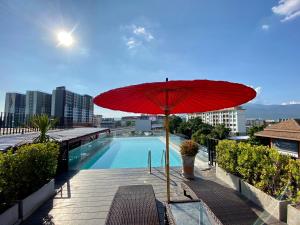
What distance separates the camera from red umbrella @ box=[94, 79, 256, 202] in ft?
7.45

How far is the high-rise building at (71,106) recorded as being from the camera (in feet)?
228

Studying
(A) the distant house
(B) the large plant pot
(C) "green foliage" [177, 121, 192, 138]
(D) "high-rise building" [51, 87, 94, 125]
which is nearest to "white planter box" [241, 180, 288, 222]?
(B) the large plant pot

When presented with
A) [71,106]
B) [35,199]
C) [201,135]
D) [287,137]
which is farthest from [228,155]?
[71,106]

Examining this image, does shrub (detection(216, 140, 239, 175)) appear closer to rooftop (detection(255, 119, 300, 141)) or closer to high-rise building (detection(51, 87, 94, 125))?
rooftop (detection(255, 119, 300, 141))

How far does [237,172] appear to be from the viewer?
524 cm

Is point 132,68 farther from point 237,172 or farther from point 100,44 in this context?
point 237,172

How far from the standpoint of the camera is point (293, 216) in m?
3.04

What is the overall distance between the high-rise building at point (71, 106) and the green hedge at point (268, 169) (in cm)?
5571

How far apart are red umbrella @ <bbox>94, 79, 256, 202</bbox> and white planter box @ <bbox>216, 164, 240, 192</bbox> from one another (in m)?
2.18

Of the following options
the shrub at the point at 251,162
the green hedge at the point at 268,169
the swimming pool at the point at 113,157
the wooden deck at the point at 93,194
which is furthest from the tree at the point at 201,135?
the shrub at the point at 251,162

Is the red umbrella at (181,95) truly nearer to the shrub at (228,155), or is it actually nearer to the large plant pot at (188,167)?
the shrub at (228,155)

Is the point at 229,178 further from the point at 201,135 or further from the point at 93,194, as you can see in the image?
the point at 201,135

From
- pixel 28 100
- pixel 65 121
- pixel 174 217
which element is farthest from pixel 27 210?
pixel 28 100

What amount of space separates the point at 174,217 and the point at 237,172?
2938 millimetres
